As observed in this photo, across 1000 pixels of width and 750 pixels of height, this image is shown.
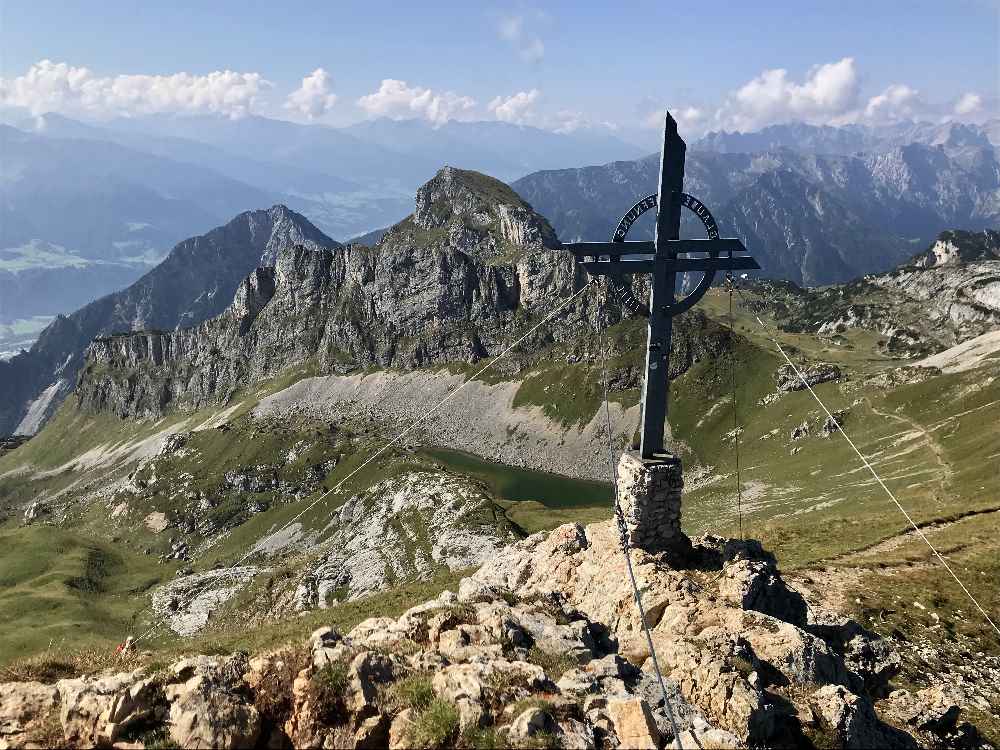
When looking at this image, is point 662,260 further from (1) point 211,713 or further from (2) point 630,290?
(1) point 211,713

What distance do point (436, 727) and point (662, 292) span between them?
15955mm

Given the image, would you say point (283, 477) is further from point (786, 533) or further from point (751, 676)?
point (751, 676)

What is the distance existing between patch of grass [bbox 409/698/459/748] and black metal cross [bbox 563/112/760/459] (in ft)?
44.1

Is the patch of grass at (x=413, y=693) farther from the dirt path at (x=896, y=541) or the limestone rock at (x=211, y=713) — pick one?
the dirt path at (x=896, y=541)

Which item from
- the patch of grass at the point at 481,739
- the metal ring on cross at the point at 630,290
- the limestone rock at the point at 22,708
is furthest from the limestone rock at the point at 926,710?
the limestone rock at the point at 22,708

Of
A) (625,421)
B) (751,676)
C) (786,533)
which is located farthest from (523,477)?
(751,676)

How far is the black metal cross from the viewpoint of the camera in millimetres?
20750

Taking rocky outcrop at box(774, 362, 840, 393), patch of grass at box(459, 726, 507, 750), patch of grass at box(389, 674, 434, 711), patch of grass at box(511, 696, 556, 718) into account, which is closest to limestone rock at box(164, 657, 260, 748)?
patch of grass at box(389, 674, 434, 711)

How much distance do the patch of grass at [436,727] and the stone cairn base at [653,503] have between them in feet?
40.2

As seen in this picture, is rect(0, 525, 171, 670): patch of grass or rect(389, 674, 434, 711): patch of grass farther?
rect(0, 525, 171, 670): patch of grass

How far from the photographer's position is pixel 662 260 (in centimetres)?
2102

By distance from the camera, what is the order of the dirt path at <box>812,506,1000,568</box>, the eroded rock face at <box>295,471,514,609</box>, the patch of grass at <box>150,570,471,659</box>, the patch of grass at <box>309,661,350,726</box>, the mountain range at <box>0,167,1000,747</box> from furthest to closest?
1. the eroded rock face at <box>295,471,514,609</box>
2. the dirt path at <box>812,506,1000,568</box>
3. the patch of grass at <box>150,570,471,659</box>
4. the mountain range at <box>0,167,1000,747</box>
5. the patch of grass at <box>309,661,350,726</box>

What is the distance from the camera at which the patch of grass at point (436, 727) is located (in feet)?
33.1

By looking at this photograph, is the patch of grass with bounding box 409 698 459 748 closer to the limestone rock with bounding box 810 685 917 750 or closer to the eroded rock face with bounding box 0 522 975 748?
the eroded rock face with bounding box 0 522 975 748
